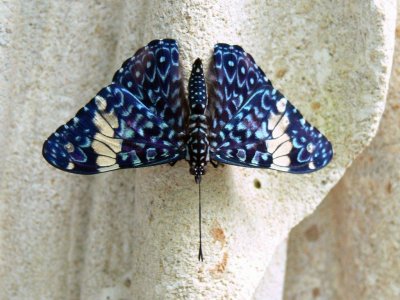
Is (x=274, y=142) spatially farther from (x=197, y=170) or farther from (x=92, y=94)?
(x=92, y=94)

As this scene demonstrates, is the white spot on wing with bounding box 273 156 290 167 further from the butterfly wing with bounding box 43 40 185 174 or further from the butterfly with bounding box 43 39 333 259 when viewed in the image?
the butterfly wing with bounding box 43 40 185 174

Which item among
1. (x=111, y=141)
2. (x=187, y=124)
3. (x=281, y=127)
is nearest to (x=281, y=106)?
(x=281, y=127)

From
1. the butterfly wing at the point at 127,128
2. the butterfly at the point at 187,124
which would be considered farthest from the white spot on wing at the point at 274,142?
the butterfly wing at the point at 127,128

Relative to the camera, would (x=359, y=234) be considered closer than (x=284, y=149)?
No

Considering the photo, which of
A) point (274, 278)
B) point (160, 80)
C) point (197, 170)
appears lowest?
point (274, 278)

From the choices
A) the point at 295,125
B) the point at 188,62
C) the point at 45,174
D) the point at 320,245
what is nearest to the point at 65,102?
the point at 45,174
